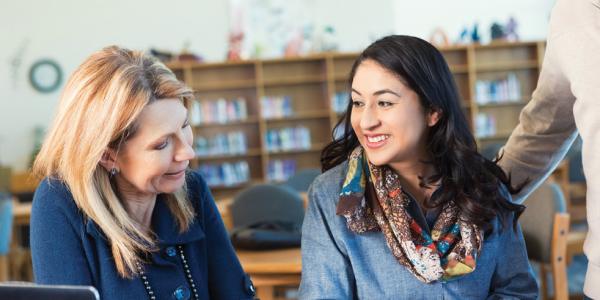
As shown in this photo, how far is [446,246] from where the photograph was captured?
1793 millimetres

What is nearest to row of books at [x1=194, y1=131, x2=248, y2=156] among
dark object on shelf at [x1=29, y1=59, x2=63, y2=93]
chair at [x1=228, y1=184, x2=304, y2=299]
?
dark object on shelf at [x1=29, y1=59, x2=63, y2=93]

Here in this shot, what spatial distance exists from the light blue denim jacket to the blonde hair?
1.29 ft

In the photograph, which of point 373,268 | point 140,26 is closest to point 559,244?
point 373,268

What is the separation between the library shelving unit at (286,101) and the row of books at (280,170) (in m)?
0.01

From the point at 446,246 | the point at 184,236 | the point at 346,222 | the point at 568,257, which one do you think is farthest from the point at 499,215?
the point at 568,257

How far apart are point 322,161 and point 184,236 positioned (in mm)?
469

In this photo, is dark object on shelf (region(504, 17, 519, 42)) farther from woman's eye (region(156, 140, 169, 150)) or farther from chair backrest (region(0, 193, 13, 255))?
woman's eye (region(156, 140, 169, 150))

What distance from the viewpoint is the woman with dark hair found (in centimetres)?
178

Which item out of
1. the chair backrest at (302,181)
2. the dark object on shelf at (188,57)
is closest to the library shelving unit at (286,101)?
the dark object on shelf at (188,57)

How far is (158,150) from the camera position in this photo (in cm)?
164

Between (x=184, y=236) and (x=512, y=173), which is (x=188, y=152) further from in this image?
(x=512, y=173)

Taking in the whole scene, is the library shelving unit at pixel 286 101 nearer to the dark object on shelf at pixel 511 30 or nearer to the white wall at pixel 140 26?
the dark object on shelf at pixel 511 30

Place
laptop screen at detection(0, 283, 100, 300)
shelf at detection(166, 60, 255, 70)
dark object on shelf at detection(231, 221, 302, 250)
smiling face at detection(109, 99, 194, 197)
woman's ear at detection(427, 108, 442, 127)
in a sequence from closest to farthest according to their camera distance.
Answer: laptop screen at detection(0, 283, 100, 300)
smiling face at detection(109, 99, 194, 197)
woman's ear at detection(427, 108, 442, 127)
dark object on shelf at detection(231, 221, 302, 250)
shelf at detection(166, 60, 255, 70)

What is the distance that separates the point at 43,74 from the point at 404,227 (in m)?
8.23
